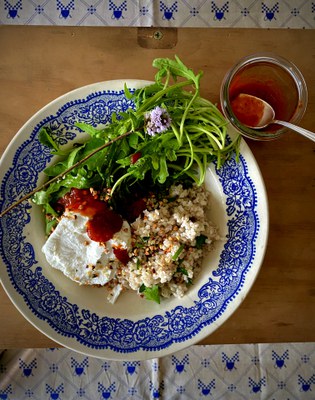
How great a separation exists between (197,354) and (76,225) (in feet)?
3.86

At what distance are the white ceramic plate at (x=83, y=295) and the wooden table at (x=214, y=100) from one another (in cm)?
17

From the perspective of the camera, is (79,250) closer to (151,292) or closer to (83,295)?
(83,295)

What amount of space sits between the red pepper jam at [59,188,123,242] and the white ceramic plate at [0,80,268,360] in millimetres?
157

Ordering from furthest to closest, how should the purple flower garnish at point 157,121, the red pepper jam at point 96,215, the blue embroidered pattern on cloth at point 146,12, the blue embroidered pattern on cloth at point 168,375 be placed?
A: the blue embroidered pattern on cloth at point 168,375 < the blue embroidered pattern on cloth at point 146,12 < the red pepper jam at point 96,215 < the purple flower garnish at point 157,121

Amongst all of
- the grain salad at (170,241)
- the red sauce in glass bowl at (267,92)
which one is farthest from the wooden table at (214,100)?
the grain salad at (170,241)

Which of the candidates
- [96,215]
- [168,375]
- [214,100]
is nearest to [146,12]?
[214,100]

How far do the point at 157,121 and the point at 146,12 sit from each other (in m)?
0.96

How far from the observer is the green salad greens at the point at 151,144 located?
120cm

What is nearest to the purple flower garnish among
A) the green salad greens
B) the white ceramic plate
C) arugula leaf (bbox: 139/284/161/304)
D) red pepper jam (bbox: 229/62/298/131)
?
the green salad greens

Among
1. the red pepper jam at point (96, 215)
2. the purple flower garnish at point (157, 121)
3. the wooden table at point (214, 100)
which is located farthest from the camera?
the wooden table at point (214, 100)

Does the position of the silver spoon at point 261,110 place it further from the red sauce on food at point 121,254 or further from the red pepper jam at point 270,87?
the red sauce on food at point 121,254

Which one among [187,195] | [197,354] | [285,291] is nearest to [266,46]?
[187,195]

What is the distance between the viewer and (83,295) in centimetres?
136

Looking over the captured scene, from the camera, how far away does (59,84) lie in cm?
144
